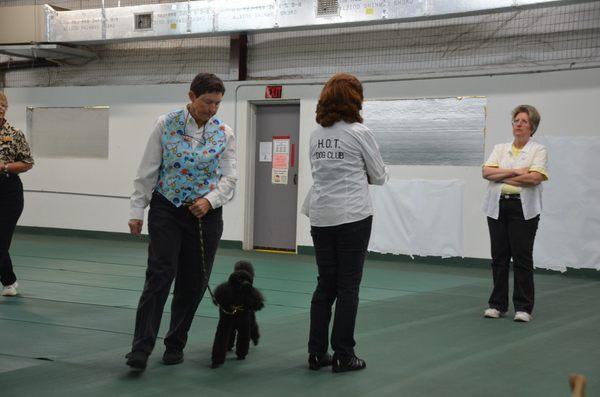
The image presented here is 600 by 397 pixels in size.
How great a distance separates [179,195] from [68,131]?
359 inches

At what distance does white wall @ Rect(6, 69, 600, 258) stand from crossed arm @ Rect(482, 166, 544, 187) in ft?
11.1

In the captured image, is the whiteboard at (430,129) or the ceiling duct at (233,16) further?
the whiteboard at (430,129)

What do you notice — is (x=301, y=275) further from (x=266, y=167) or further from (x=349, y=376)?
(x=349, y=376)

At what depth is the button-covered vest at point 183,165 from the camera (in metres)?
3.84

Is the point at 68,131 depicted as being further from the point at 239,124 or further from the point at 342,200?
the point at 342,200

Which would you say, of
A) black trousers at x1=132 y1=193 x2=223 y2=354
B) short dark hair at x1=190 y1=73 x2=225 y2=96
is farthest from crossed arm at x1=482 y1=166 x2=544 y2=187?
short dark hair at x1=190 y1=73 x2=225 y2=96

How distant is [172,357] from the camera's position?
4016 millimetres

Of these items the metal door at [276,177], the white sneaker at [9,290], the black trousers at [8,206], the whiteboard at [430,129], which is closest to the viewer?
the black trousers at [8,206]

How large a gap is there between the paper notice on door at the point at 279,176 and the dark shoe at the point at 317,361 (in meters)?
6.78

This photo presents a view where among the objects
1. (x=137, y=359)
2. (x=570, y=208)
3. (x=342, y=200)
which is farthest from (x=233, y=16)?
(x=137, y=359)

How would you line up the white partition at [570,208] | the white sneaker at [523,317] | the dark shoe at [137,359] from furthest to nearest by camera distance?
the white partition at [570,208] < the white sneaker at [523,317] < the dark shoe at [137,359]

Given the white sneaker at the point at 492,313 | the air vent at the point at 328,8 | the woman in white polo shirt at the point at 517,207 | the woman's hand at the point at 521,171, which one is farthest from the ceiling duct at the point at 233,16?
the white sneaker at the point at 492,313

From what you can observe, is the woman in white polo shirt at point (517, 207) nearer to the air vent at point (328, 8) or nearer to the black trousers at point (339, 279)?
the black trousers at point (339, 279)

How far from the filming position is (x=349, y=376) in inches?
152
